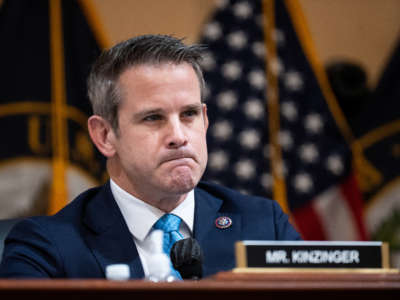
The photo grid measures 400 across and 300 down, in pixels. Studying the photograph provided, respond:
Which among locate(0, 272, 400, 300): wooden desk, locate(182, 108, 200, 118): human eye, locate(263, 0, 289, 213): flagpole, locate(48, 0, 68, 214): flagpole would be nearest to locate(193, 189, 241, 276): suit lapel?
locate(182, 108, 200, 118): human eye

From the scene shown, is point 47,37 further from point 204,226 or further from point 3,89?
point 204,226

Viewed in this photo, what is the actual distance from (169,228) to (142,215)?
0.11m

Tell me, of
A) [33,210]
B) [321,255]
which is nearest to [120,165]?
[321,255]

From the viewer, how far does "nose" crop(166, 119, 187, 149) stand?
2.30 metres

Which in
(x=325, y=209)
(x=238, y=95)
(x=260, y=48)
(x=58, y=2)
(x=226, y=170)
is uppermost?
(x=58, y=2)

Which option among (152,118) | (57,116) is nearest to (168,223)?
(152,118)

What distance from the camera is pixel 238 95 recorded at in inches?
194

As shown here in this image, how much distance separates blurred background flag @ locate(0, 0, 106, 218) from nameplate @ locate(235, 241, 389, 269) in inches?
125

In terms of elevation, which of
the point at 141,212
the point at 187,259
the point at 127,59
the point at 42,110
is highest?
the point at 42,110

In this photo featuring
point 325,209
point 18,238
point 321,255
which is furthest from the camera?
point 325,209

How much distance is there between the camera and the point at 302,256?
1513 mm

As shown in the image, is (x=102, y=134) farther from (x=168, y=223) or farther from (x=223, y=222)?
(x=223, y=222)

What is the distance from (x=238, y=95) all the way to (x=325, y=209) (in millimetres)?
1042

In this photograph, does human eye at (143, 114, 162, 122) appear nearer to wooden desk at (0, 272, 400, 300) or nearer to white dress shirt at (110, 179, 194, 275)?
white dress shirt at (110, 179, 194, 275)
